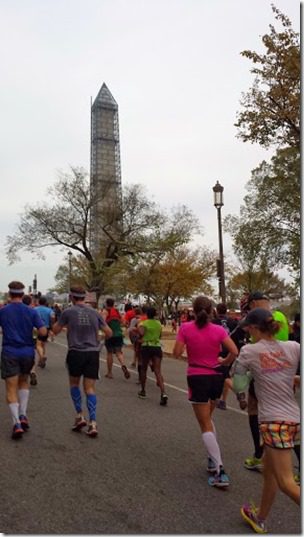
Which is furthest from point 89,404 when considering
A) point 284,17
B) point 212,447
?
point 284,17

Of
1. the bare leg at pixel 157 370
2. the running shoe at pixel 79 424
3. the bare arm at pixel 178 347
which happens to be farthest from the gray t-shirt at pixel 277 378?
the bare leg at pixel 157 370

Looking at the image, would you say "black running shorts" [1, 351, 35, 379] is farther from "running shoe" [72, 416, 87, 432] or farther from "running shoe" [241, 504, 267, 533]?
"running shoe" [241, 504, 267, 533]

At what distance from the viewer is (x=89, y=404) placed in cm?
656

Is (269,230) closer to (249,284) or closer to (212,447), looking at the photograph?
(212,447)

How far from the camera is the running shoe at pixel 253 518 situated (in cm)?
389

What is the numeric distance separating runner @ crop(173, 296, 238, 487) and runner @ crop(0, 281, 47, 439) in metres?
2.19

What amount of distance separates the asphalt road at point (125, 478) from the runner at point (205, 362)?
0.47 m

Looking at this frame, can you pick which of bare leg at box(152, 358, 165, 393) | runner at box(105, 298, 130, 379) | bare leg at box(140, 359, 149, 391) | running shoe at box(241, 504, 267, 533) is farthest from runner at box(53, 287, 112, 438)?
runner at box(105, 298, 130, 379)

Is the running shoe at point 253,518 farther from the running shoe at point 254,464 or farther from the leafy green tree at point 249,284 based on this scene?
the leafy green tree at point 249,284

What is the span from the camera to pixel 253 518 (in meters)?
3.96

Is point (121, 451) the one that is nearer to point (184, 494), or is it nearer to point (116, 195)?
point (184, 494)

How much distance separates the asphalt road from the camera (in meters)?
4.02

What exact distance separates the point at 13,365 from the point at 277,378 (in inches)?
149

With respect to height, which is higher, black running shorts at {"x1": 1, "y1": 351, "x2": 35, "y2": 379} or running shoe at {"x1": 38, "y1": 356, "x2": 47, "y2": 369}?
black running shorts at {"x1": 1, "y1": 351, "x2": 35, "y2": 379}
